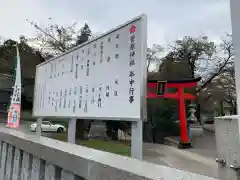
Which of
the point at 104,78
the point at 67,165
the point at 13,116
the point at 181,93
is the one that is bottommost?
the point at 67,165

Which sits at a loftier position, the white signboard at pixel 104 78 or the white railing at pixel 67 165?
the white signboard at pixel 104 78

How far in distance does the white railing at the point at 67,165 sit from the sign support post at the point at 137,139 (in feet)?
3.23

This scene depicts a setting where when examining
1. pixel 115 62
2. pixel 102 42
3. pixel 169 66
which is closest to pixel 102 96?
pixel 115 62

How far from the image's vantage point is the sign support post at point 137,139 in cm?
→ 236

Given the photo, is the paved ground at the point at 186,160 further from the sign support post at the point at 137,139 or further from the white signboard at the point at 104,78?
the sign support post at the point at 137,139

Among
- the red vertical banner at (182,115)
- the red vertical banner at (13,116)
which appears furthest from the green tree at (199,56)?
the red vertical banner at (13,116)

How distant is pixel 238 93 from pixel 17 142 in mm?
1629

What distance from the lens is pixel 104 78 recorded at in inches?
116

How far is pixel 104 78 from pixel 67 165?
183 cm

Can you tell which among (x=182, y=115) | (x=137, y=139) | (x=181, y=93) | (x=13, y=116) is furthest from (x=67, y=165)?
(x=182, y=115)

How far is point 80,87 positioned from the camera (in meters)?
3.41

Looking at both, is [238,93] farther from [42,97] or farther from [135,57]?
[42,97]

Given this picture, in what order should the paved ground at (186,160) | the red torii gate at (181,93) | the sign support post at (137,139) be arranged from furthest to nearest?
the red torii gate at (181,93), the paved ground at (186,160), the sign support post at (137,139)

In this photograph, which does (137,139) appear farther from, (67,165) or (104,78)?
(67,165)
